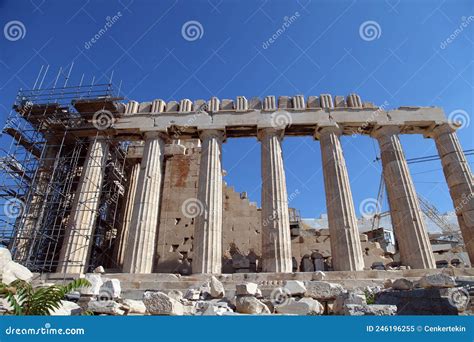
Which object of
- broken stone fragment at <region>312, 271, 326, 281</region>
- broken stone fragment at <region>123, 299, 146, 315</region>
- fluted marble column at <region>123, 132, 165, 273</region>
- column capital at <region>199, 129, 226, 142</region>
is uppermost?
column capital at <region>199, 129, 226, 142</region>

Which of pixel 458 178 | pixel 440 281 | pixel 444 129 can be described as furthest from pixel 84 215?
pixel 444 129

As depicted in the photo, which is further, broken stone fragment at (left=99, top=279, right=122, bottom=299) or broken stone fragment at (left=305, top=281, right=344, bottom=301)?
broken stone fragment at (left=305, top=281, right=344, bottom=301)

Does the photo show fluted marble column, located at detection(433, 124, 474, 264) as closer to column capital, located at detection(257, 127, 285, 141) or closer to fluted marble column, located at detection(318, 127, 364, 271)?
fluted marble column, located at detection(318, 127, 364, 271)

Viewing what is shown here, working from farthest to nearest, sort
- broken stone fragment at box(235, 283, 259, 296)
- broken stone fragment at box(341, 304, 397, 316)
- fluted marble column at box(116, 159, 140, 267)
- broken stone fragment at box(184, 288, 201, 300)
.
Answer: fluted marble column at box(116, 159, 140, 267), broken stone fragment at box(184, 288, 201, 300), broken stone fragment at box(235, 283, 259, 296), broken stone fragment at box(341, 304, 397, 316)

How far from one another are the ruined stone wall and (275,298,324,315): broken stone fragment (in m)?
9.75

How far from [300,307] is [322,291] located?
1357 mm

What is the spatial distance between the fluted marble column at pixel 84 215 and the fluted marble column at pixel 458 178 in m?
17.4

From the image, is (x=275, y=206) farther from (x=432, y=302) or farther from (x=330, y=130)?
(x=432, y=302)

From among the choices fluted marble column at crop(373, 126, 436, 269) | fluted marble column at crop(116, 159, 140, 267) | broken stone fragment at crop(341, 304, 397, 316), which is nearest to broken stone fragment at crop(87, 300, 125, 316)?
broken stone fragment at crop(341, 304, 397, 316)

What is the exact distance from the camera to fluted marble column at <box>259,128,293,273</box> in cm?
Result: 1477

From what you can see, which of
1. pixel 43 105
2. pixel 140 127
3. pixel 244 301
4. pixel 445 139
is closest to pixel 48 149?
pixel 43 105

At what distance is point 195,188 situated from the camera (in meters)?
20.8

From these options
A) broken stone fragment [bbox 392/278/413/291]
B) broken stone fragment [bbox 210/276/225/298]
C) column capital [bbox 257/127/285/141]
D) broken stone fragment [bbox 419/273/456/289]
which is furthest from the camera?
column capital [bbox 257/127/285/141]

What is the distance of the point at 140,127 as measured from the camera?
18688 mm
